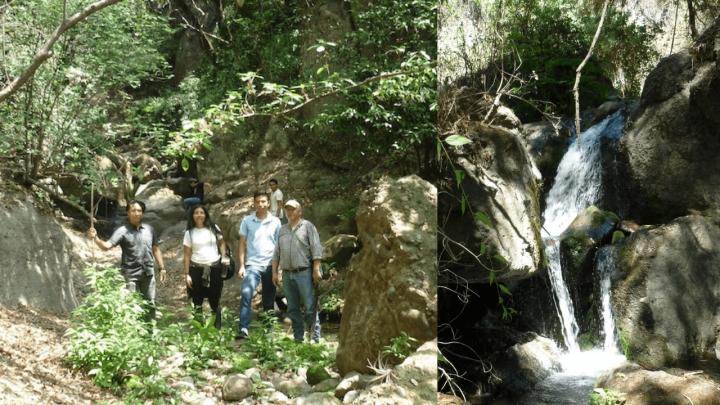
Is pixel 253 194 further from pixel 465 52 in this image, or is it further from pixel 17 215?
pixel 465 52

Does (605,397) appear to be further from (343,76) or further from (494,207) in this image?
(343,76)

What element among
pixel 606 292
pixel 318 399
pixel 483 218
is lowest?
pixel 318 399

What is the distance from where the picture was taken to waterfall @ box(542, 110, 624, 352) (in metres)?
1.44

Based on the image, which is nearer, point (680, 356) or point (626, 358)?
point (680, 356)

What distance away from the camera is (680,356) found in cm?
135

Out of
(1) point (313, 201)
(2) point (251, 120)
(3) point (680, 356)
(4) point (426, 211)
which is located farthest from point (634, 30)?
(2) point (251, 120)

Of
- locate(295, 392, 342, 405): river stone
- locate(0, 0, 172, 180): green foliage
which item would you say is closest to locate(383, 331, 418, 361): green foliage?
locate(295, 392, 342, 405): river stone

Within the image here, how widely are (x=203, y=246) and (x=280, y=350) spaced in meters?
0.61

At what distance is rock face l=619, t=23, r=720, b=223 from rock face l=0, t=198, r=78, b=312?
2381mm

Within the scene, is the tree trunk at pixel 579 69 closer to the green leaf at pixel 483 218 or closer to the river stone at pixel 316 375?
the green leaf at pixel 483 218

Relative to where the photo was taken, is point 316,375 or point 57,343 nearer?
point 57,343

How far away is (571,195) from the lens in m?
1.52

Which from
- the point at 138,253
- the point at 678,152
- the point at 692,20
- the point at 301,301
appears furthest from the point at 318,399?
the point at 692,20

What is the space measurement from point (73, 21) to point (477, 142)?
170 cm
